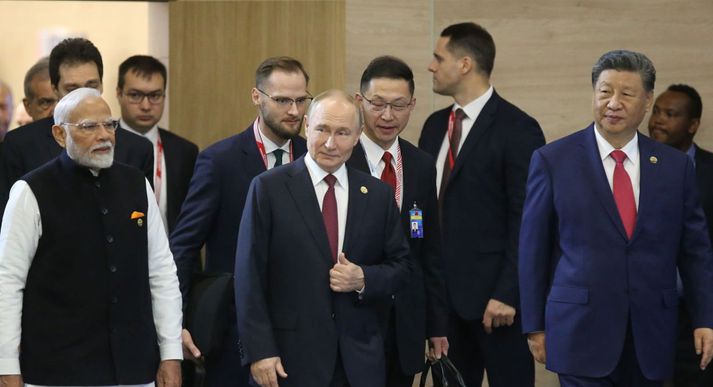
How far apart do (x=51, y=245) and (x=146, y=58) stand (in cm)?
256

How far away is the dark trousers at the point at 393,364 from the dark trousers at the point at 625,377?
0.63m

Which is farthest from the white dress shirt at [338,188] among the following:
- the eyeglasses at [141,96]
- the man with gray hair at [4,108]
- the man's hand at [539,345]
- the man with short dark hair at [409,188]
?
the man with gray hair at [4,108]

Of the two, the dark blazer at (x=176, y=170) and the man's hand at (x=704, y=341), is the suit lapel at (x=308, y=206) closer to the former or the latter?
the man's hand at (x=704, y=341)

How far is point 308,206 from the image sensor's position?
4.74 m

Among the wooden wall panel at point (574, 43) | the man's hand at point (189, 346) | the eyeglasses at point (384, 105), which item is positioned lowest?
the man's hand at point (189, 346)

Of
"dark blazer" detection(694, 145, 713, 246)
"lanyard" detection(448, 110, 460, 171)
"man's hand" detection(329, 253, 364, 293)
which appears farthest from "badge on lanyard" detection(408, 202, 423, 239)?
"dark blazer" detection(694, 145, 713, 246)

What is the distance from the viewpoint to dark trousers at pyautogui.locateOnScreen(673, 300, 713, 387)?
272 inches

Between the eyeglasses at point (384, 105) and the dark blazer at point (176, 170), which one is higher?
the eyeglasses at point (384, 105)

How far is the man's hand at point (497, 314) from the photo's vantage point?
5.93m

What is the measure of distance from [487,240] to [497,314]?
13.9 inches

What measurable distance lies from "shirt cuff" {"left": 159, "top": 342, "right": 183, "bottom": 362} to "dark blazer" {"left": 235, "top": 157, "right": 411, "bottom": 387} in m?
0.24

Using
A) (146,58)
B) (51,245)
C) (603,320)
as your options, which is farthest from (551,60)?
(51,245)

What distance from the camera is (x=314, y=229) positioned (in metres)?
4.72

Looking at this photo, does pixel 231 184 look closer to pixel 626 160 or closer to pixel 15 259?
pixel 15 259
